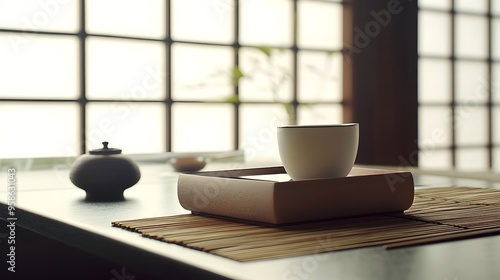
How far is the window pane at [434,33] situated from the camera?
15.9 feet

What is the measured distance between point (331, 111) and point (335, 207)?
11.1ft

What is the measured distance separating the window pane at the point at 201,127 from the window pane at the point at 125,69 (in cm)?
18

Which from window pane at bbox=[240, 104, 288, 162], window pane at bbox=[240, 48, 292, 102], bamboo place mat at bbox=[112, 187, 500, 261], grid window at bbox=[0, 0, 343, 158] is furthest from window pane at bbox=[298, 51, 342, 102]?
bamboo place mat at bbox=[112, 187, 500, 261]

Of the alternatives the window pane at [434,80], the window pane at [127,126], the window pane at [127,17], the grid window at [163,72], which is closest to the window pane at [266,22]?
the grid window at [163,72]

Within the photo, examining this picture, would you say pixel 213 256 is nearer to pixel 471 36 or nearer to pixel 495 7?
pixel 471 36

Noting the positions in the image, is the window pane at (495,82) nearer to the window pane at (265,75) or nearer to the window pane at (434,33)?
the window pane at (434,33)

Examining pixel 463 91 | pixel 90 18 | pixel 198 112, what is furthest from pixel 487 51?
pixel 90 18

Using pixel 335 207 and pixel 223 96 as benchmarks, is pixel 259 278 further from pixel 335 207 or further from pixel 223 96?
pixel 223 96

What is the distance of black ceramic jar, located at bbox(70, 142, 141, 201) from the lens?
56.6 inches

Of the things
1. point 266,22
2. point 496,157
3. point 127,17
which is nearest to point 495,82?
point 496,157

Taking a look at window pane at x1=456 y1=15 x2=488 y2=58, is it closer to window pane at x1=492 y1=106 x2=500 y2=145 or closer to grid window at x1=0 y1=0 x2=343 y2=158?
window pane at x1=492 y1=106 x2=500 y2=145

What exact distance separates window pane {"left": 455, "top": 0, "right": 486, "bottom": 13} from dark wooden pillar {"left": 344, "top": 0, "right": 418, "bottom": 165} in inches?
40.2

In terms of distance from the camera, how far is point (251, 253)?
0.79m

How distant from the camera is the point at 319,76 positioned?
4.28 meters
